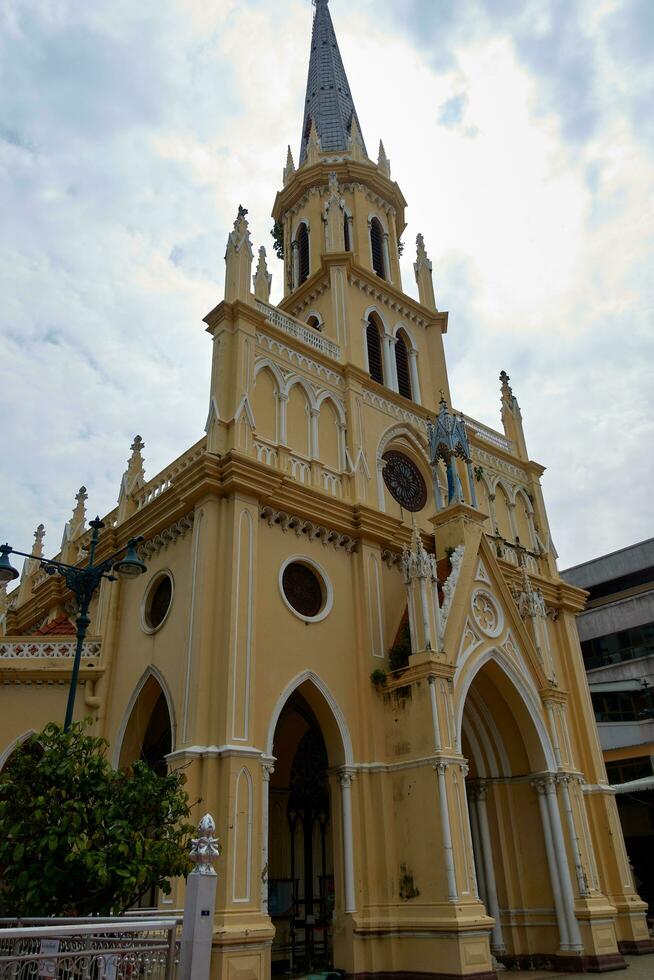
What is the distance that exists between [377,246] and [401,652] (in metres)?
15.0

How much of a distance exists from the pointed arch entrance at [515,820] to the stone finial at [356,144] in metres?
18.2

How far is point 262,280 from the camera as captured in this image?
20.0 metres

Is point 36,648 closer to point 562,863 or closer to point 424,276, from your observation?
point 562,863

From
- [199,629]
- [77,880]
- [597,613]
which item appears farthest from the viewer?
[597,613]

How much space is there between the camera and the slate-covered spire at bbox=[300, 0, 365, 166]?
29.0 meters

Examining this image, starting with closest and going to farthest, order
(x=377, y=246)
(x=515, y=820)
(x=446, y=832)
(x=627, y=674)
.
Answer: (x=446, y=832), (x=515, y=820), (x=377, y=246), (x=627, y=674)

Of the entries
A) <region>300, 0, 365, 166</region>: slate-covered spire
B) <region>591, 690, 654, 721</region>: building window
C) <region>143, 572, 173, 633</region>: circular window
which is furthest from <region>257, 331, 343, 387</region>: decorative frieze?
<region>591, 690, 654, 721</region>: building window

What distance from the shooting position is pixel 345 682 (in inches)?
635

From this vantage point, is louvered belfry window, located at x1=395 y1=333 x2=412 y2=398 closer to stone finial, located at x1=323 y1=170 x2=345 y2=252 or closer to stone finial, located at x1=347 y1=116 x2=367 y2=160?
stone finial, located at x1=323 y1=170 x2=345 y2=252

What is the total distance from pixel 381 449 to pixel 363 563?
402 centimetres

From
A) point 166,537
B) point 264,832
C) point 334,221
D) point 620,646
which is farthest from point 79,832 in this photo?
point 620,646

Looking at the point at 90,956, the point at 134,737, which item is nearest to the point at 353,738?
the point at 134,737

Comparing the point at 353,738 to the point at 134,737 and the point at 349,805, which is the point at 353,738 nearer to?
the point at 349,805

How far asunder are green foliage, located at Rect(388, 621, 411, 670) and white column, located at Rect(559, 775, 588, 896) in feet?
15.3
